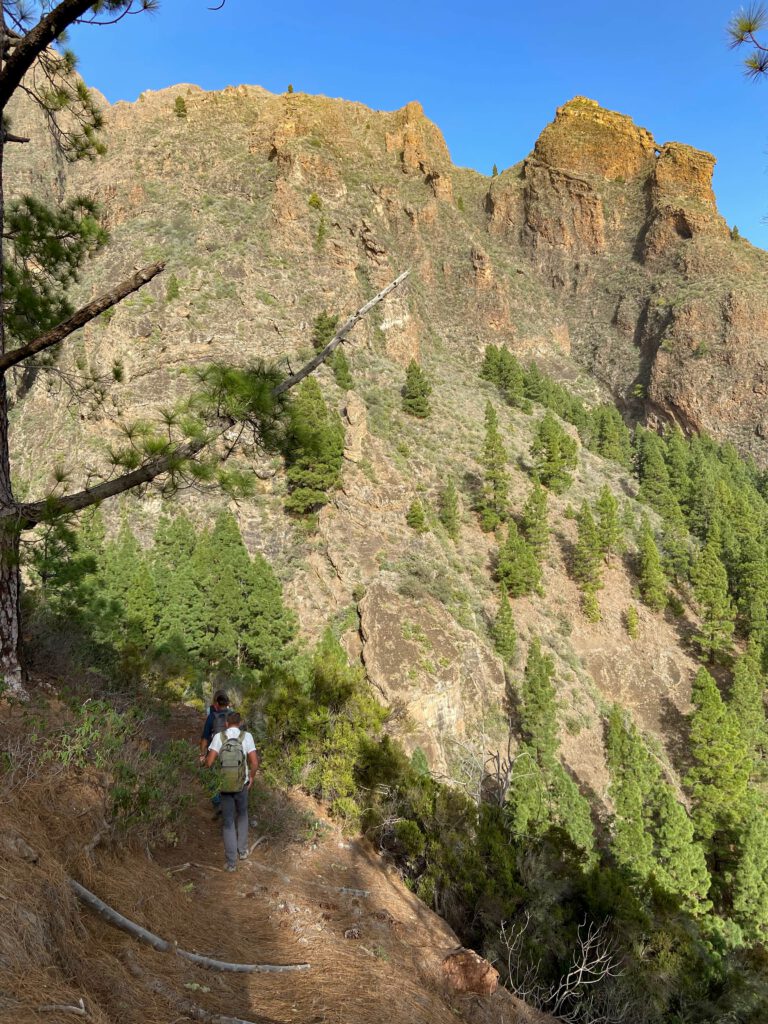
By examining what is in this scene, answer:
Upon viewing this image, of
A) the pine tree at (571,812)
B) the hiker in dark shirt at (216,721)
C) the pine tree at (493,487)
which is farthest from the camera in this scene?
the pine tree at (493,487)

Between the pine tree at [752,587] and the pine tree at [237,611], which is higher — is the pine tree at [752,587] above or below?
above

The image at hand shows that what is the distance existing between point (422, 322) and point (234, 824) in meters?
53.2

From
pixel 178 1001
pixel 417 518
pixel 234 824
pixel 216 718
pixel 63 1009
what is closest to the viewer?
pixel 63 1009

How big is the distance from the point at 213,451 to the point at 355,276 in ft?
134

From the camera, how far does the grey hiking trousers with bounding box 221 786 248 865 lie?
17.2 ft

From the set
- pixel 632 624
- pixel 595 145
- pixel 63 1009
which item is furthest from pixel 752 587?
pixel 595 145

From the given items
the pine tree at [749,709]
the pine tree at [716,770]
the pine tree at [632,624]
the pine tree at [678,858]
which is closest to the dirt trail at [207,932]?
the pine tree at [678,858]

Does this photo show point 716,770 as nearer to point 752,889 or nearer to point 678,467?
point 752,889

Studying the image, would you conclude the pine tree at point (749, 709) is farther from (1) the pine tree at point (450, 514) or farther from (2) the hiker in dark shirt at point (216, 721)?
(2) the hiker in dark shirt at point (216, 721)

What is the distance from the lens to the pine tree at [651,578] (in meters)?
33.7

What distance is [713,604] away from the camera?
3167cm

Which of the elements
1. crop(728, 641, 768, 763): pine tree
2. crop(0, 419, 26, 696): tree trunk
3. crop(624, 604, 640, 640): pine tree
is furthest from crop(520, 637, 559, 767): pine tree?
crop(0, 419, 26, 696): tree trunk

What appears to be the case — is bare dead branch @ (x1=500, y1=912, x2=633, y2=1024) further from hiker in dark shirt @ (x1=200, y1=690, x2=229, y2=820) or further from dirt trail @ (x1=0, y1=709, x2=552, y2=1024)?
hiker in dark shirt @ (x1=200, y1=690, x2=229, y2=820)

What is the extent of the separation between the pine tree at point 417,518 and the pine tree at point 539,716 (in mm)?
9177
